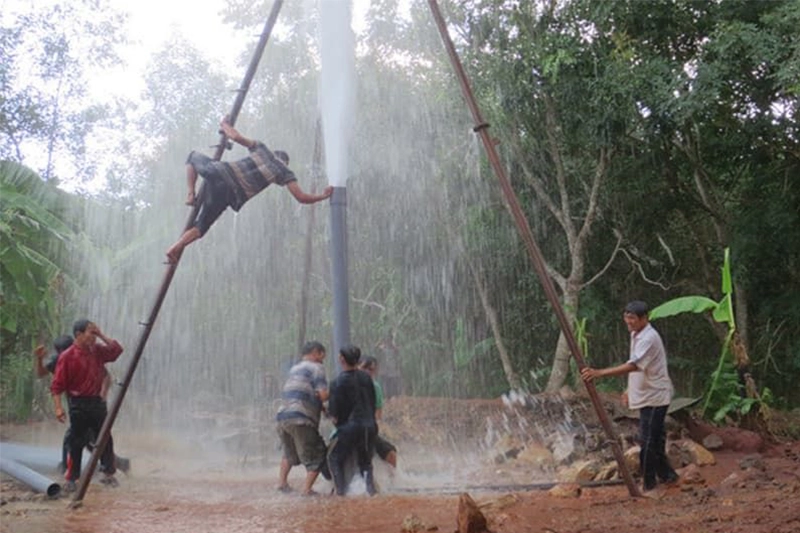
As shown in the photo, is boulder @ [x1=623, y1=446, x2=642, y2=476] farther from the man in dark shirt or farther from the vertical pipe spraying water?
the vertical pipe spraying water

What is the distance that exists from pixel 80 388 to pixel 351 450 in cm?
283

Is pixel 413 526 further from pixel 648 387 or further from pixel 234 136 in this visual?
pixel 234 136

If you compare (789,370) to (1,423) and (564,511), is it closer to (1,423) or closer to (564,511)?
(564,511)

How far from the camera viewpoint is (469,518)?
537 cm

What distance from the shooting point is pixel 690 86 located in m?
12.4

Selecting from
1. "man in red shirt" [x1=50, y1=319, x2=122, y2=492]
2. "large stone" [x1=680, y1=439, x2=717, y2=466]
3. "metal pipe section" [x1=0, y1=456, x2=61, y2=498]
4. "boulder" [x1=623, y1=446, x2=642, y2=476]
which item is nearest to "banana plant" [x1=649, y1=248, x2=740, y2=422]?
"large stone" [x1=680, y1=439, x2=717, y2=466]

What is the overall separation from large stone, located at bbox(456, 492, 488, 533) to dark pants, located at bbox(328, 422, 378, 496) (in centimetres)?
255

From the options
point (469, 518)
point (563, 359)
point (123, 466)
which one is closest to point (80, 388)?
point (123, 466)

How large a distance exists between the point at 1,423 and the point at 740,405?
14839mm

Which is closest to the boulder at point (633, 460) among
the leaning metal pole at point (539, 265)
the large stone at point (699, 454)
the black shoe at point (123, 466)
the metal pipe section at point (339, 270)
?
the leaning metal pole at point (539, 265)

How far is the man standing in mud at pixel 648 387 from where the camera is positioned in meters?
7.22

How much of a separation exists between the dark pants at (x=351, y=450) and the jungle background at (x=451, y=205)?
12.5ft

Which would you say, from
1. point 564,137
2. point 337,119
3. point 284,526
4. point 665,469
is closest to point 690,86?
point 564,137

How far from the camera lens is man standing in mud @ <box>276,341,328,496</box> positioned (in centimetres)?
809
